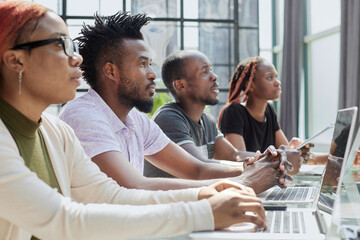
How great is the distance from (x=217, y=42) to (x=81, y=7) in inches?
67.3

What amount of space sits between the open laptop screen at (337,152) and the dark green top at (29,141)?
73cm

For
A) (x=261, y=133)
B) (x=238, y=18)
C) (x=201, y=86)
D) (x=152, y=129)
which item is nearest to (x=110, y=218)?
(x=152, y=129)

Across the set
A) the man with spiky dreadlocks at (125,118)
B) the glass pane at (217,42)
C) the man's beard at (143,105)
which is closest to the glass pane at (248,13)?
the glass pane at (217,42)

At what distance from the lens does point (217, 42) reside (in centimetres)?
577

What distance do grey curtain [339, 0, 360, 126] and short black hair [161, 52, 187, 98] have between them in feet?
6.86

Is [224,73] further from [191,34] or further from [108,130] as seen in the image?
[108,130]

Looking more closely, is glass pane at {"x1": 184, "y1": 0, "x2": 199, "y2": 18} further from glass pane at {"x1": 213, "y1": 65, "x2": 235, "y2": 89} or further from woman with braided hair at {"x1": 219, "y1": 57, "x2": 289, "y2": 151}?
woman with braided hair at {"x1": 219, "y1": 57, "x2": 289, "y2": 151}

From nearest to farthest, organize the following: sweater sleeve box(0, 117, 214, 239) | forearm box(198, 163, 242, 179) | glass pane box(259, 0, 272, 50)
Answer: sweater sleeve box(0, 117, 214, 239) → forearm box(198, 163, 242, 179) → glass pane box(259, 0, 272, 50)

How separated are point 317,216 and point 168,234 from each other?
0.46m

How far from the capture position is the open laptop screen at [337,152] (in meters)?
1.21

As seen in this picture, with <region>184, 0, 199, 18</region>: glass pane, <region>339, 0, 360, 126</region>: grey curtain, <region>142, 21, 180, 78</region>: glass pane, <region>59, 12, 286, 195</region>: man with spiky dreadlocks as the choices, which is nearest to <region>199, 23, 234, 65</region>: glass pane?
<region>184, 0, 199, 18</region>: glass pane

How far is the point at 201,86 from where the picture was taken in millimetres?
2574

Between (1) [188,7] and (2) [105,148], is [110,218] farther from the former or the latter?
(1) [188,7]

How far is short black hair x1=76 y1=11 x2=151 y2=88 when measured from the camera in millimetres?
1840
